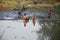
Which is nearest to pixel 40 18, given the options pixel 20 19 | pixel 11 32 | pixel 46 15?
pixel 46 15

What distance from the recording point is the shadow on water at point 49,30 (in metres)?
3.96

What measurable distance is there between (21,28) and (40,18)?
52 cm

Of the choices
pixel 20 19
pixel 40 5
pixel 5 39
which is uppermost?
pixel 40 5

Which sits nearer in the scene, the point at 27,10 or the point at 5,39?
the point at 5,39

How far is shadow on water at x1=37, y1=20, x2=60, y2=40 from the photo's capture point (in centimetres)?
396

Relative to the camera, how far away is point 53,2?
14.3ft

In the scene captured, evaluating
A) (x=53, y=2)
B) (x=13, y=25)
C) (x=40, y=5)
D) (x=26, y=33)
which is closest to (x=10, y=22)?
(x=13, y=25)

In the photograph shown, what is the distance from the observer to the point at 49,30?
4137 mm

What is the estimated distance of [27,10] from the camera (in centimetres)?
430

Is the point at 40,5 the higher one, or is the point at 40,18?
the point at 40,5

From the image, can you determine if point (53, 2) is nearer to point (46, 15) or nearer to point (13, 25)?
point (46, 15)

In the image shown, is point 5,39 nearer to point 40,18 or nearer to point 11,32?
point 11,32

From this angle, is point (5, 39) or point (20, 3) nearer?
point (5, 39)

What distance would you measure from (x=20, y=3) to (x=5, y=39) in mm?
967
